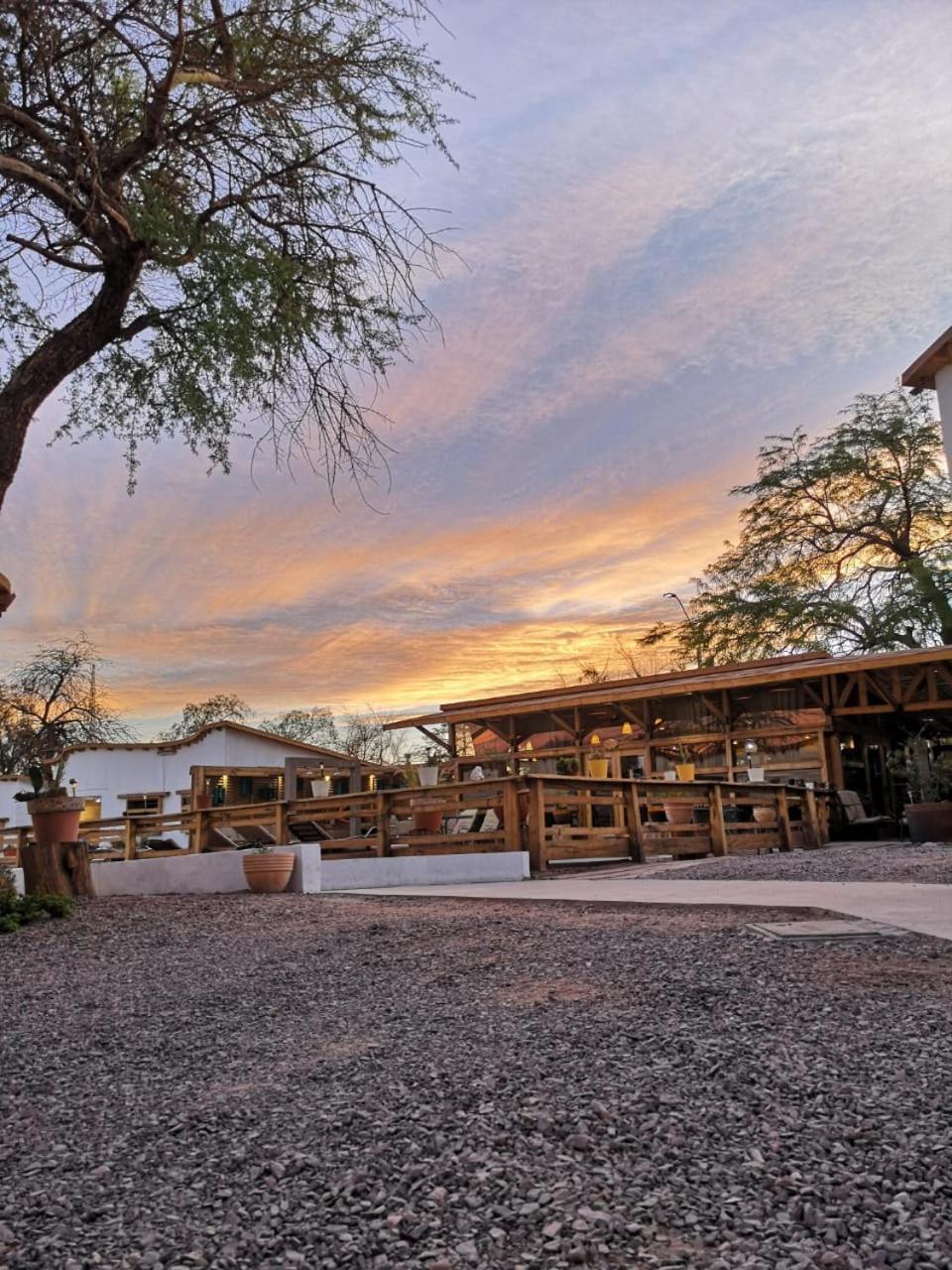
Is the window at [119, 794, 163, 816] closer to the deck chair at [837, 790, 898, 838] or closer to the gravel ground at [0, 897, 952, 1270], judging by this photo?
the deck chair at [837, 790, 898, 838]

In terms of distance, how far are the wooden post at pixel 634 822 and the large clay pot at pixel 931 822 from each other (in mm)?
4063

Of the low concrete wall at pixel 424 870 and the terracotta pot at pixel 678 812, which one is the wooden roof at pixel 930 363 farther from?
the low concrete wall at pixel 424 870

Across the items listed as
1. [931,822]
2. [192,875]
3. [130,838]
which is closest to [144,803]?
[130,838]

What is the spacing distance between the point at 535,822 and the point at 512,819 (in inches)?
10.4

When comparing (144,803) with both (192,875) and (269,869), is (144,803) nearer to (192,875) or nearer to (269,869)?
(192,875)

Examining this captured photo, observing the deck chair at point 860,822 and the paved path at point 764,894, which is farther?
the deck chair at point 860,822

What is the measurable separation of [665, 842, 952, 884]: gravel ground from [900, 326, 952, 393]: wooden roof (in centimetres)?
663

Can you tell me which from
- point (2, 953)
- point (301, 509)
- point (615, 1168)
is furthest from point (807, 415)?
point (615, 1168)

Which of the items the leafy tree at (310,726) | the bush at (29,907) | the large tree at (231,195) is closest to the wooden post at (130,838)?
the bush at (29,907)

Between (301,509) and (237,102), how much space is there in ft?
18.1

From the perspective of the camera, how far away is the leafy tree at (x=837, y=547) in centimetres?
2222

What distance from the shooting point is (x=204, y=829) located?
13234 millimetres

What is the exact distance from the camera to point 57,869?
29.8ft

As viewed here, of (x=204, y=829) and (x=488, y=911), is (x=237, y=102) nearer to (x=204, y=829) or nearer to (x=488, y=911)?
(x=488, y=911)
